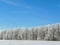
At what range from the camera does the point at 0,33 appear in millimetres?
6949

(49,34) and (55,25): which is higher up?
(55,25)

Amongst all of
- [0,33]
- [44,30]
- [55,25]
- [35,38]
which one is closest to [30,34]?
[35,38]

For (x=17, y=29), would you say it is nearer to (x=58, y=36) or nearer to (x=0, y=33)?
(x=0, y=33)

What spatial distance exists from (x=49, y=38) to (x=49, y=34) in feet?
0.89

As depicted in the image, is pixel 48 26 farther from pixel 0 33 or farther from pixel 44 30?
pixel 0 33

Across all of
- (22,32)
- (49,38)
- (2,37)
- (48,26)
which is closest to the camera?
(49,38)

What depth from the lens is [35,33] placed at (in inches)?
240

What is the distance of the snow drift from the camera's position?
18.5ft

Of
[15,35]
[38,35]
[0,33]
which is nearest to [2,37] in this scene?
[0,33]

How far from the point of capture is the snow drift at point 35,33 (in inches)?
222

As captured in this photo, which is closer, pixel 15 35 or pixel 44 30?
pixel 44 30

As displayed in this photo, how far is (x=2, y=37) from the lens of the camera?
681cm

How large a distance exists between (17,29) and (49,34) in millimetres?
1708

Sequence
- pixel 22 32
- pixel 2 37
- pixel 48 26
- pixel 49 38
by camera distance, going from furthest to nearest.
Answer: pixel 2 37 < pixel 22 32 < pixel 48 26 < pixel 49 38
